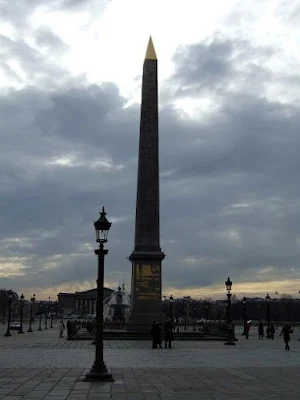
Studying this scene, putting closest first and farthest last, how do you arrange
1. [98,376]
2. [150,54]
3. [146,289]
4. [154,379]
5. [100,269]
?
[98,376] → [154,379] → [100,269] → [146,289] → [150,54]

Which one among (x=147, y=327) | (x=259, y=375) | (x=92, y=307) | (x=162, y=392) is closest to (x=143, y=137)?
(x=147, y=327)

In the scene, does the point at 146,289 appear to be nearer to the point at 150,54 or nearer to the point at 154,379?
the point at 150,54

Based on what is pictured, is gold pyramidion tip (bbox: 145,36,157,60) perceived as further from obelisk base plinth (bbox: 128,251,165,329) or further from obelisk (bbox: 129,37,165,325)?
obelisk base plinth (bbox: 128,251,165,329)

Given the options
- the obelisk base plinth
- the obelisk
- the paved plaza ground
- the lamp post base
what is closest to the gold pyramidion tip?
the obelisk

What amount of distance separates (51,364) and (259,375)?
7.47 meters

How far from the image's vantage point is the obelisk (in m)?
42.1

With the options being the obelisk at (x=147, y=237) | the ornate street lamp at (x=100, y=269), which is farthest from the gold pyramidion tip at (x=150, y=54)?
the ornate street lamp at (x=100, y=269)

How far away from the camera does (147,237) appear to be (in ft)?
140

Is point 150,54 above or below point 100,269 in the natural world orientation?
above

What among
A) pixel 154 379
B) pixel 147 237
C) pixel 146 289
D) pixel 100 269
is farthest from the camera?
pixel 147 237

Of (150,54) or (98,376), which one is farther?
(150,54)

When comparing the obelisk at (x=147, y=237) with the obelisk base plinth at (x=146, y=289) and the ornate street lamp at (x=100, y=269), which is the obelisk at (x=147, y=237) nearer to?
the obelisk base plinth at (x=146, y=289)

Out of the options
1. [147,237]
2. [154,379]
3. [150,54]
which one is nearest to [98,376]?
[154,379]

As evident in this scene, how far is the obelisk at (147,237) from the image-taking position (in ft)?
138
